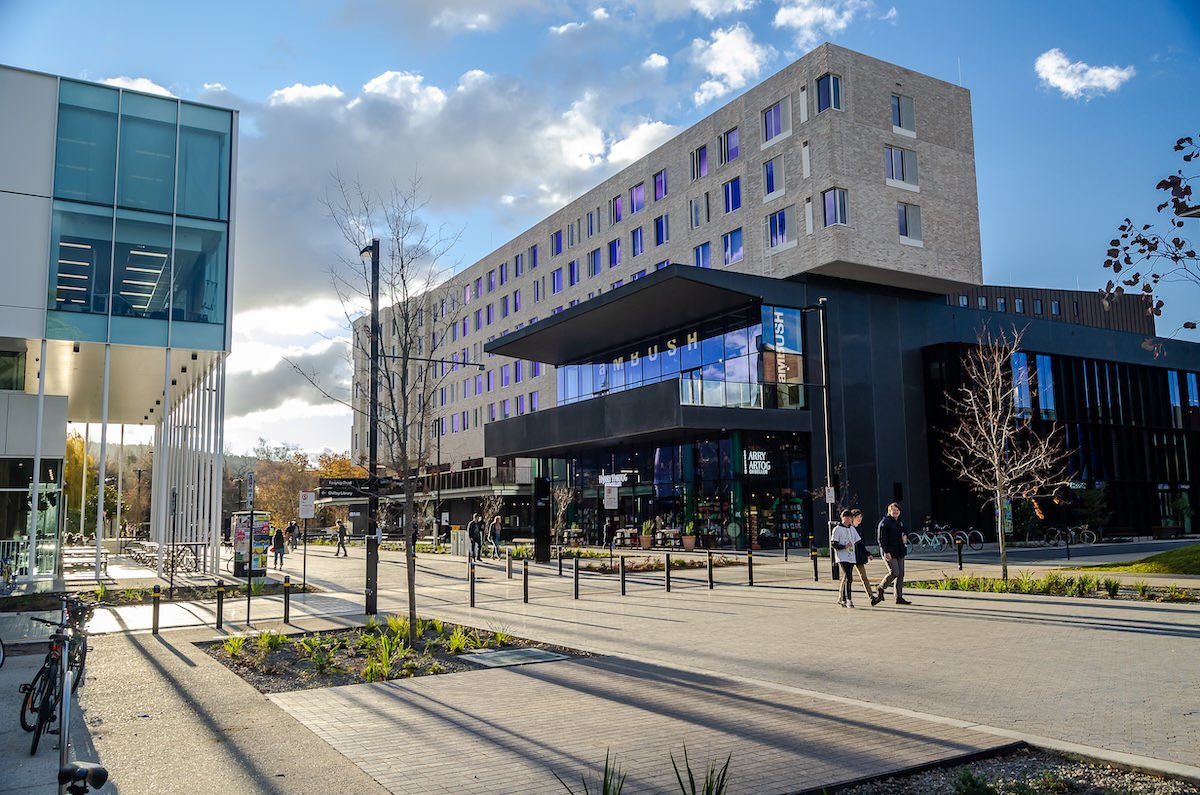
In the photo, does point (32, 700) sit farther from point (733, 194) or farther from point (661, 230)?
point (661, 230)

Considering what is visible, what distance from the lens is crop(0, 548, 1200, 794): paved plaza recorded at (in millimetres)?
6566

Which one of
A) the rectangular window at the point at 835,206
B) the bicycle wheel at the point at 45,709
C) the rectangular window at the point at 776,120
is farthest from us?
the rectangular window at the point at 776,120

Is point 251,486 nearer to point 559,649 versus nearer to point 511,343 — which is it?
point 559,649

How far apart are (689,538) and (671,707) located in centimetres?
3221

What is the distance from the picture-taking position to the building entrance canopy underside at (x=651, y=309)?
3638 centimetres

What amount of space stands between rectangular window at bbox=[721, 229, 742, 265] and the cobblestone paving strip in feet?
113

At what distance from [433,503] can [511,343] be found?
27628mm

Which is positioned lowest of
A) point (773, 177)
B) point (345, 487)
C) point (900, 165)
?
point (345, 487)

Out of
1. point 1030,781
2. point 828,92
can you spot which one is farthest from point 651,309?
point 1030,781

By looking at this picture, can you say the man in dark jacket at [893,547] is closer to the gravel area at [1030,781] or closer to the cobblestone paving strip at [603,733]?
the cobblestone paving strip at [603,733]

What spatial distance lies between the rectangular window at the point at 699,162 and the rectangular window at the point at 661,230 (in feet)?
10.6

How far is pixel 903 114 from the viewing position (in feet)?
133

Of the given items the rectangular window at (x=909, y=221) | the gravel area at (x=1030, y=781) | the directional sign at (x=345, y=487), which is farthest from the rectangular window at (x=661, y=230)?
the gravel area at (x=1030, y=781)


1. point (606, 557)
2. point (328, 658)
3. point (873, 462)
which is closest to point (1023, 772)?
point (328, 658)
